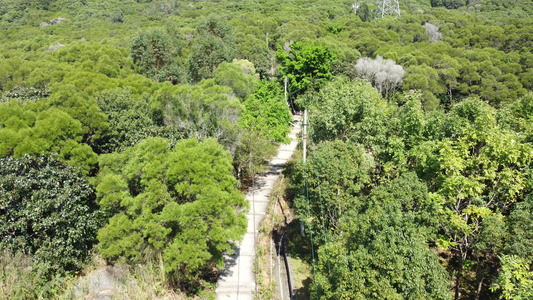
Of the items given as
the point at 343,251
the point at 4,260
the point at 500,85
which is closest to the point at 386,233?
the point at 343,251

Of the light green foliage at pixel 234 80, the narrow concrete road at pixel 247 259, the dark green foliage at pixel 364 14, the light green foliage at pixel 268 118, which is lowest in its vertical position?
the narrow concrete road at pixel 247 259

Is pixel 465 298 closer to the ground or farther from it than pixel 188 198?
closer to the ground

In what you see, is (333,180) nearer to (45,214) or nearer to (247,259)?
(247,259)

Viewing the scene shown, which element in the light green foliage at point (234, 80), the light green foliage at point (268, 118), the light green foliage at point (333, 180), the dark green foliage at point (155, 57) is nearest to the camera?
the light green foliage at point (333, 180)

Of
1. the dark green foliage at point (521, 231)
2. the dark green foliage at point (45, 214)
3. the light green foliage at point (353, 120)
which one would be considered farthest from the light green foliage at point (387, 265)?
the dark green foliage at point (45, 214)

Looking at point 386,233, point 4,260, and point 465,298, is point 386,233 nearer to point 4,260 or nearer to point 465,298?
point 465,298

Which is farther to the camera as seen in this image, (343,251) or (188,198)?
(188,198)

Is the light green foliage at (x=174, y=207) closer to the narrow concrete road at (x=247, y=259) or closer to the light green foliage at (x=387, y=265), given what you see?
the narrow concrete road at (x=247, y=259)
